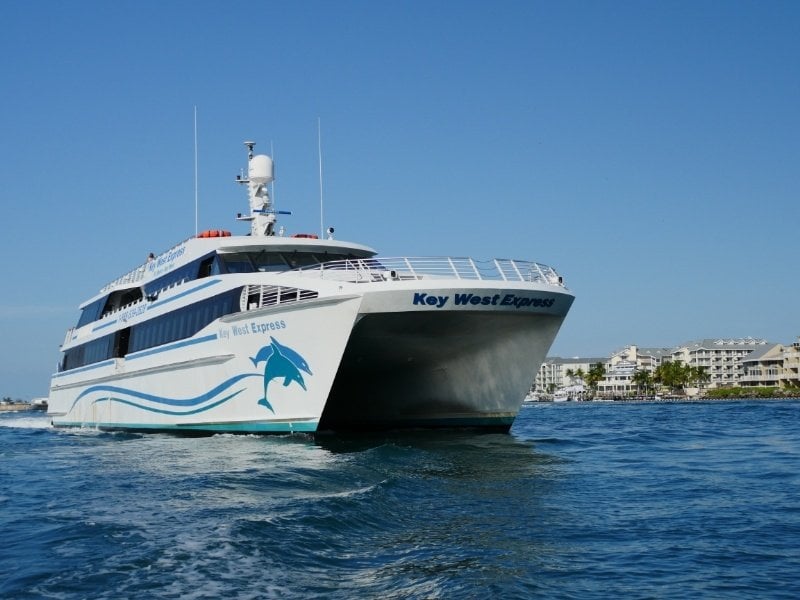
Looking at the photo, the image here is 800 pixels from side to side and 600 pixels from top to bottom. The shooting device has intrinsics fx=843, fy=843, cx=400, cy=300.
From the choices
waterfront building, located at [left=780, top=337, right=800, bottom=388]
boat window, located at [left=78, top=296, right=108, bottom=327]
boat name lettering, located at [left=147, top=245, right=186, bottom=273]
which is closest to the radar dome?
boat name lettering, located at [left=147, top=245, right=186, bottom=273]

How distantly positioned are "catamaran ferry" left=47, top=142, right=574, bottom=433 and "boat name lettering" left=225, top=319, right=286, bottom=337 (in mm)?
36

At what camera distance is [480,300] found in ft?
58.7

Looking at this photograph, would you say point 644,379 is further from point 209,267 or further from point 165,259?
point 209,267

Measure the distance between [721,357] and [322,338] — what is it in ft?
473

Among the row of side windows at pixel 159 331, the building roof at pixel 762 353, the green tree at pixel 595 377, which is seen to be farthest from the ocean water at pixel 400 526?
the green tree at pixel 595 377

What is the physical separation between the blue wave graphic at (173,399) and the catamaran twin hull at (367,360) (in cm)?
6

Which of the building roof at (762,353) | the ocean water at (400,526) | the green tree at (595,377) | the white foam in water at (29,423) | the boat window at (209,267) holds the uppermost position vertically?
the building roof at (762,353)

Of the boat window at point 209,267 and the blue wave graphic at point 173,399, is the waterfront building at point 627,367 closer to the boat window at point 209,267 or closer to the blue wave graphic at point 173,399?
the blue wave graphic at point 173,399

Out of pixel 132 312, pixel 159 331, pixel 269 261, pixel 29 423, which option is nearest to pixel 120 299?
pixel 132 312

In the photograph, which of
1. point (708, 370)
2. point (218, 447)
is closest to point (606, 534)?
point (218, 447)

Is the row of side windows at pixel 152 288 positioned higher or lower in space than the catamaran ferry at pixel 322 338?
higher

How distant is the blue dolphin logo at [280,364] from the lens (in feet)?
59.5

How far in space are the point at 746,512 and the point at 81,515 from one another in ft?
26.0

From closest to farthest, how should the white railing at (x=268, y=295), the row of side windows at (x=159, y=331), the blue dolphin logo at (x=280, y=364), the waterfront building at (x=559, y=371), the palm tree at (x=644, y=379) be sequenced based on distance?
the blue dolphin logo at (x=280, y=364) → the white railing at (x=268, y=295) → the row of side windows at (x=159, y=331) → the palm tree at (x=644, y=379) → the waterfront building at (x=559, y=371)
